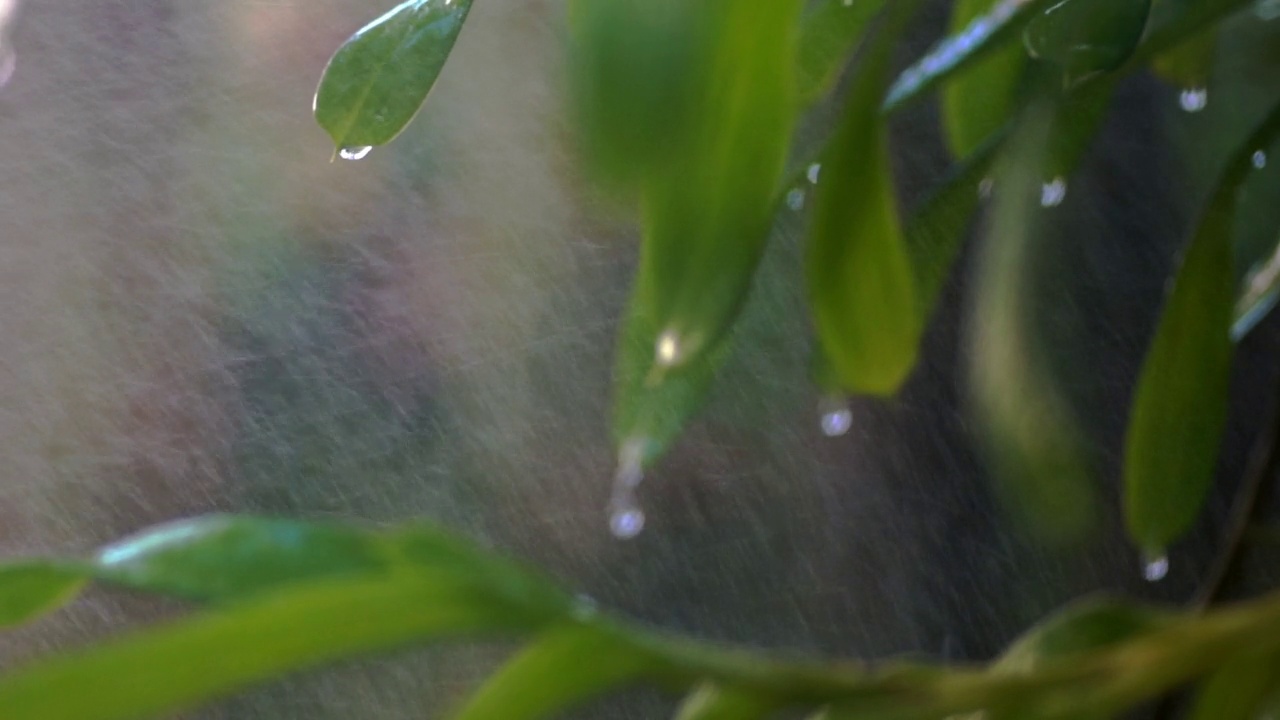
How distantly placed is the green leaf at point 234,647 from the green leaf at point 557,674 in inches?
0.6

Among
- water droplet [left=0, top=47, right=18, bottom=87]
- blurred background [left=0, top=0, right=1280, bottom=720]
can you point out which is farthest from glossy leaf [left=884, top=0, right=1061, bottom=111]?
water droplet [left=0, top=47, right=18, bottom=87]

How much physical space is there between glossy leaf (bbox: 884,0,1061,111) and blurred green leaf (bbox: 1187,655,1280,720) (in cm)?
21

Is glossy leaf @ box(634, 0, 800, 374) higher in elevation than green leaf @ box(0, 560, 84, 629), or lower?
higher

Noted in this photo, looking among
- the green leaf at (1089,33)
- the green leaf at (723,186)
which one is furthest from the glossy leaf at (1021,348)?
the green leaf at (723,186)

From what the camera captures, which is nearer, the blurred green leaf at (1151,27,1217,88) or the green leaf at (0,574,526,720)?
the green leaf at (0,574,526,720)

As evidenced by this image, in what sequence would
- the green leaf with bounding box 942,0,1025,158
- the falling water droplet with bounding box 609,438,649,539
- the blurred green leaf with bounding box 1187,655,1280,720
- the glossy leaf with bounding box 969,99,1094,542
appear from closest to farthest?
the blurred green leaf with bounding box 1187,655,1280,720, the glossy leaf with bounding box 969,99,1094,542, the green leaf with bounding box 942,0,1025,158, the falling water droplet with bounding box 609,438,649,539

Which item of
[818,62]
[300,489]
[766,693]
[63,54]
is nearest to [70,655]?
[766,693]

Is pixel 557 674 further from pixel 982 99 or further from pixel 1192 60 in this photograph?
pixel 1192 60

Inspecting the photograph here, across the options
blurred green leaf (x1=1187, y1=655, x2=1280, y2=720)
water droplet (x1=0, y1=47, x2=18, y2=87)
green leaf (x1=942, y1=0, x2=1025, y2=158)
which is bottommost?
blurred green leaf (x1=1187, y1=655, x2=1280, y2=720)

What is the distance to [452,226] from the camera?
82 centimetres

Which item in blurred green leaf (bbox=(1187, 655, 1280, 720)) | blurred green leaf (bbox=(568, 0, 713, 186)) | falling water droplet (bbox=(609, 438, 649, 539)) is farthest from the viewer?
falling water droplet (bbox=(609, 438, 649, 539))

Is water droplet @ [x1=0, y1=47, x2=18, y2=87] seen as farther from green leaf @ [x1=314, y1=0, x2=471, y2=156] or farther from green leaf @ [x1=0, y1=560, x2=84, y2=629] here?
green leaf @ [x1=0, y1=560, x2=84, y2=629]

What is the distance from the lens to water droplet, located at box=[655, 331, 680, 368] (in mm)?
267

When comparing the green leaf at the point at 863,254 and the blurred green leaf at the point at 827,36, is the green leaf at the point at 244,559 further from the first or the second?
the blurred green leaf at the point at 827,36
